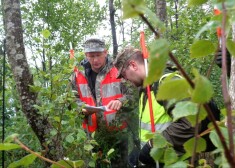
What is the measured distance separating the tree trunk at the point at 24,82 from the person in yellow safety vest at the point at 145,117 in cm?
54

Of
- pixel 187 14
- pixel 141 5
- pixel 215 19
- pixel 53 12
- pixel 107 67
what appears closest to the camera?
pixel 141 5

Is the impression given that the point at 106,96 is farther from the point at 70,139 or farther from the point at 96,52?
the point at 70,139

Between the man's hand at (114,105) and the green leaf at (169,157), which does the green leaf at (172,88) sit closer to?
the green leaf at (169,157)

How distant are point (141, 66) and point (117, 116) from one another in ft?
4.53

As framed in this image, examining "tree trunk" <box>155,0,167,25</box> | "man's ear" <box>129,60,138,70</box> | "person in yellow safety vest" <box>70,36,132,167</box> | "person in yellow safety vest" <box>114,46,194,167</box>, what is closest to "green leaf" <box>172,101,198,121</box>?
"person in yellow safety vest" <box>114,46,194,167</box>

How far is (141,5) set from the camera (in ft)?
1.40

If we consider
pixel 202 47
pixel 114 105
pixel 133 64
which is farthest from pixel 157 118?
pixel 202 47

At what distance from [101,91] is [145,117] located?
1605 mm

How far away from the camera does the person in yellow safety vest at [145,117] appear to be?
76.7 inches

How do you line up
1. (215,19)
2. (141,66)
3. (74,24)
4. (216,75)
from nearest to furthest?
(215,19)
(141,66)
(216,75)
(74,24)

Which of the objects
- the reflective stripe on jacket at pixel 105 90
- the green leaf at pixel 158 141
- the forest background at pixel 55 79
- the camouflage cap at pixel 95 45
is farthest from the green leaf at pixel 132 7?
the camouflage cap at pixel 95 45


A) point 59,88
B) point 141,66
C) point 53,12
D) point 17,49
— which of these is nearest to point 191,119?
point 59,88

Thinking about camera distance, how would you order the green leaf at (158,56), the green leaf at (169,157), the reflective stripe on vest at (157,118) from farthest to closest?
the reflective stripe on vest at (157,118)
the green leaf at (169,157)
the green leaf at (158,56)

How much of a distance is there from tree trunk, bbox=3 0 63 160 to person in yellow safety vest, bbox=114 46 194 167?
1.78ft
